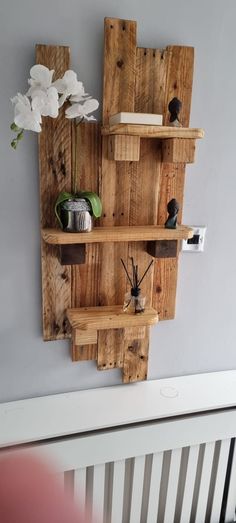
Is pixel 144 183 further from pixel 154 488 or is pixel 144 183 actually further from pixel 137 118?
pixel 154 488

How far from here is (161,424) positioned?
3.92 feet

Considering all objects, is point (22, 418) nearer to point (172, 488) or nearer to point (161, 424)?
point (161, 424)

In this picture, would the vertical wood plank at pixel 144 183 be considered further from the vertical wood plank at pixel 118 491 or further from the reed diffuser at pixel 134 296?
the vertical wood plank at pixel 118 491

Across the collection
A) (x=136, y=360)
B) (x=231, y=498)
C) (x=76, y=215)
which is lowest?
(x=231, y=498)

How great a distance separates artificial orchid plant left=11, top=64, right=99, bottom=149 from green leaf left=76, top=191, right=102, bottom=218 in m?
0.19

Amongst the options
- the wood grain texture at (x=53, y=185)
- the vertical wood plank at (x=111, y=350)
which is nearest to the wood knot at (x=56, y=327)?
the wood grain texture at (x=53, y=185)

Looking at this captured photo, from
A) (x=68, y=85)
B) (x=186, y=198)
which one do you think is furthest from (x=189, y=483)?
(x=68, y=85)

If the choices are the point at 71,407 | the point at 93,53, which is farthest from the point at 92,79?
the point at 71,407

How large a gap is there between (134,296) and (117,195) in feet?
0.99

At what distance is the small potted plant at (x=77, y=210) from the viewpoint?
973 mm

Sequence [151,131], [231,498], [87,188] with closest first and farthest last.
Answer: [151,131], [87,188], [231,498]

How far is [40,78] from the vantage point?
89 cm

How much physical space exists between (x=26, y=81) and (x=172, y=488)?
1.35 m

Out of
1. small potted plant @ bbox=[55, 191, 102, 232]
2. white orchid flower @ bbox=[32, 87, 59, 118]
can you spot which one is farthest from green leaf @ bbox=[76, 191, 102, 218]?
white orchid flower @ bbox=[32, 87, 59, 118]
